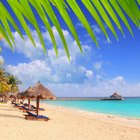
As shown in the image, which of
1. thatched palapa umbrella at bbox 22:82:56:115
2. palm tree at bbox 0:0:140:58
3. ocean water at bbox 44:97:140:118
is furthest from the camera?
ocean water at bbox 44:97:140:118

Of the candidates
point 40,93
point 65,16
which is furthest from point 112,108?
Answer: point 65,16

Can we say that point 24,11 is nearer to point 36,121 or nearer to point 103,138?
point 103,138

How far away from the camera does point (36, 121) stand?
13.7 m

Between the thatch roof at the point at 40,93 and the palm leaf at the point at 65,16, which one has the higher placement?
the thatch roof at the point at 40,93

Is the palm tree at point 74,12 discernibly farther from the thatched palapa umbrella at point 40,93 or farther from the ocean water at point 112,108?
the ocean water at point 112,108

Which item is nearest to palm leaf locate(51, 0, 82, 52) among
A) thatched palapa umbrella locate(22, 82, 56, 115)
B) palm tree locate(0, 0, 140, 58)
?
palm tree locate(0, 0, 140, 58)

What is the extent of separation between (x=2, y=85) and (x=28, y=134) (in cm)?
2449

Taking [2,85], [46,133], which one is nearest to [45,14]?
[46,133]

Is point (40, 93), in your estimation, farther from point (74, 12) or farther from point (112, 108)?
point (112, 108)

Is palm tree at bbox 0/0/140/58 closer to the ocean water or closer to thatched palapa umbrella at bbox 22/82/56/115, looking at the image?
thatched palapa umbrella at bbox 22/82/56/115

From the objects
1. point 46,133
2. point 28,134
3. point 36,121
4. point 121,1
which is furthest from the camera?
point 36,121

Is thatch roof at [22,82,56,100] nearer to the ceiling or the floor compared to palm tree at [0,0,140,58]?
nearer to the ceiling

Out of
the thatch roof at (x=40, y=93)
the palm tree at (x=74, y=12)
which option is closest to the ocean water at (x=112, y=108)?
the thatch roof at (x=40, y=93)

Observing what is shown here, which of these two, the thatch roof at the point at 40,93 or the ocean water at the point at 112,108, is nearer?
the thatch roof at the point at 40,93
